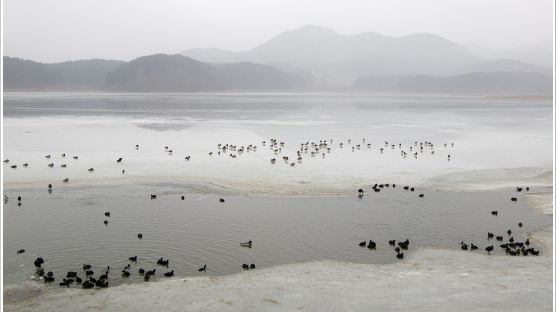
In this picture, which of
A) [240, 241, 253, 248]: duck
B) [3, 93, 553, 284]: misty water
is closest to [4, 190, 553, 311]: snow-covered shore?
[3, 93, 553, 284]: misty water

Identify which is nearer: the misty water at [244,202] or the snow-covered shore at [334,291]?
the snow-covered shore at [334,291]

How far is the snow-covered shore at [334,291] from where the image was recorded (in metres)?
9.69

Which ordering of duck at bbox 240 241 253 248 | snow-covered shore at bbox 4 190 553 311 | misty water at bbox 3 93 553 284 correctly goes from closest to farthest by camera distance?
snow-covered shore at bbox 4 190 553 311, misty water at bbox 3 93 553 284, duck at bbox 240 241 253 248

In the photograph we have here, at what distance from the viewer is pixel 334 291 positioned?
10500 millimetres

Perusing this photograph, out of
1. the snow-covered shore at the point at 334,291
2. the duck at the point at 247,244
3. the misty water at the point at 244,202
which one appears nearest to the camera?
the snow-covered shore at the point at 334,291

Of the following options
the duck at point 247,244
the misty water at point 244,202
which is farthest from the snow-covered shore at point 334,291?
the duck at point 247,244

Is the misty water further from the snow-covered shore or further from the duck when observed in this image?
the snow-covered shore

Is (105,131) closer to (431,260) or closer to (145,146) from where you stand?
(145,146)

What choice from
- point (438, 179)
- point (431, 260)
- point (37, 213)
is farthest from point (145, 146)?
point (431, 260)

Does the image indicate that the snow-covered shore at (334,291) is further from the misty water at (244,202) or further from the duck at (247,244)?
the duck at (247,244)

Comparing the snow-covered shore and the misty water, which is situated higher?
the misty water

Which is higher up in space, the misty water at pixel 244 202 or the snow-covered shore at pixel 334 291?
the misty water at pixel 244 202

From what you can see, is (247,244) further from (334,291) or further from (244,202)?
(244,202)

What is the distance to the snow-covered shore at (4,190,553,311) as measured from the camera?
9.69 metres
